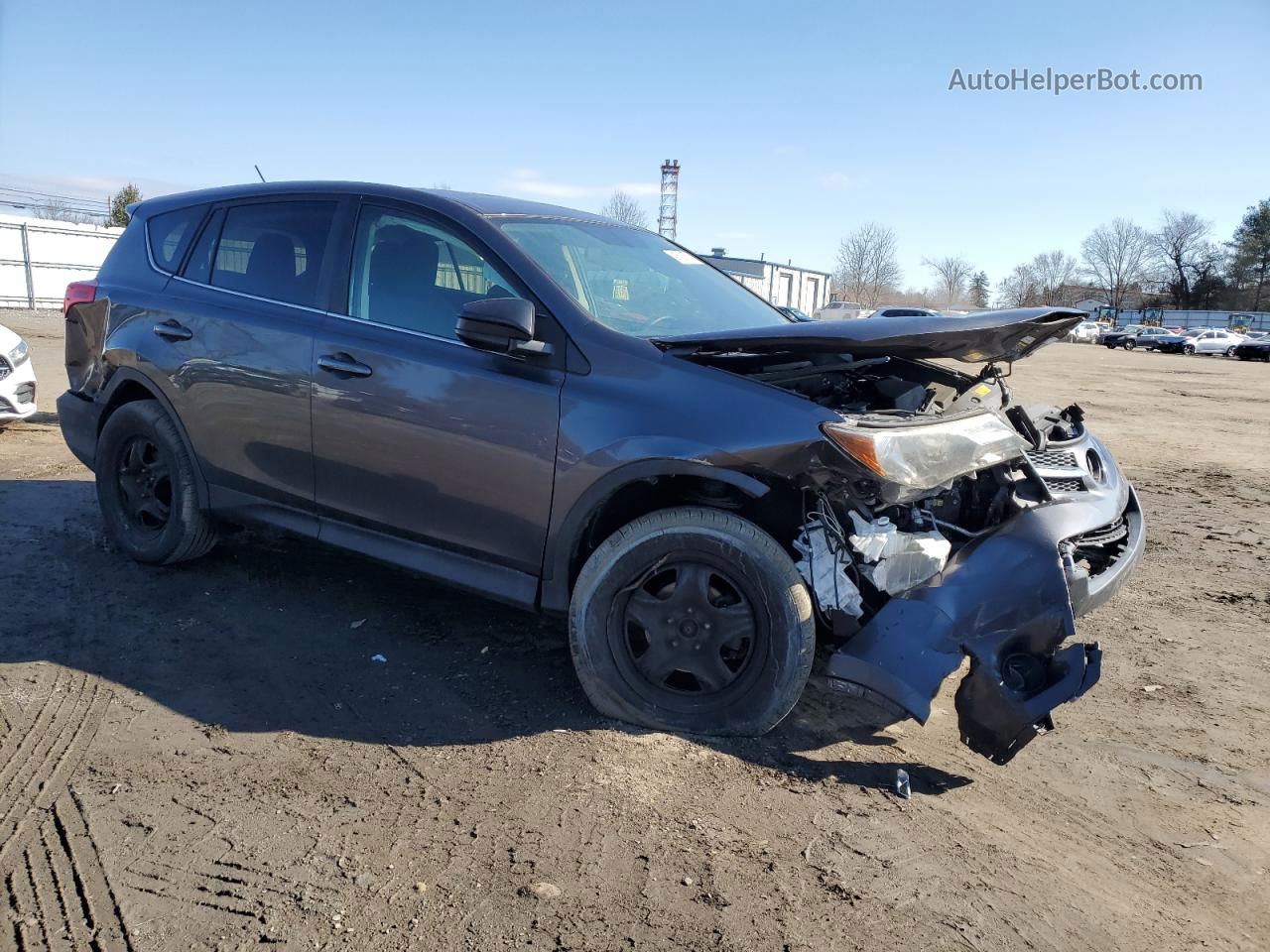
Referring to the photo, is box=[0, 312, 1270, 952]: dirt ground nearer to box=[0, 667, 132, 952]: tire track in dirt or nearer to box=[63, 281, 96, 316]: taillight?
box=[0, 667, 132, 952]: tire track in dirt

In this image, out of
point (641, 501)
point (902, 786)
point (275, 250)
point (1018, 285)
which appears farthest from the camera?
point (1018, 285)

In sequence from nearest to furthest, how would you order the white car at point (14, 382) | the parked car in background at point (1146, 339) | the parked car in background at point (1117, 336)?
the white car at point (14, 382) → the parked car in background at point (1146, 339) → the parked car in background at point (1117, 336)

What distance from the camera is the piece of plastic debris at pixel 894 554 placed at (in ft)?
9.86

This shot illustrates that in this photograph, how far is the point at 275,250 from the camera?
4.19 metres

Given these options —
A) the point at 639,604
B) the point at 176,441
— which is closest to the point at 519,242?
the point at 639,604

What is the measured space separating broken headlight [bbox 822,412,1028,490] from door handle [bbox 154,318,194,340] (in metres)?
3.15

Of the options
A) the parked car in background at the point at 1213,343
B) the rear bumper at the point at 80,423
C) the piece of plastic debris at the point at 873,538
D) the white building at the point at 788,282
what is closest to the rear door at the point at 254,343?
the rear bumper at the point at 80,423

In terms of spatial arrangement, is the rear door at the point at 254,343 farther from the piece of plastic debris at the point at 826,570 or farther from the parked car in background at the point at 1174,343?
the parked car in background at the point at 1174,343

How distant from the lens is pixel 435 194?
3.85 metres

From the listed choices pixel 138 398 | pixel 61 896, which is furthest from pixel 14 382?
pixel 61 896

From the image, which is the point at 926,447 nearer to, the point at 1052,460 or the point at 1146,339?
the point at 1052,460

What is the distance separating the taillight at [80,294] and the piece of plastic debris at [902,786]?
180 inches

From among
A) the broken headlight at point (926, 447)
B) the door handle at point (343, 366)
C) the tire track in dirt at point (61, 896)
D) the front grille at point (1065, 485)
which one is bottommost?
the tire track in dirt at point (61, 896)

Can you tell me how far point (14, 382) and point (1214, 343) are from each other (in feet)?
178
